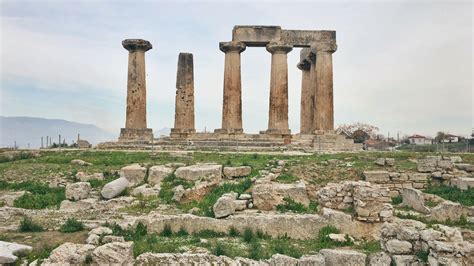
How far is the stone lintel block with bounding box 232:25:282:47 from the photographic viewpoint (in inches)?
1257

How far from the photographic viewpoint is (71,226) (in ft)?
37.8

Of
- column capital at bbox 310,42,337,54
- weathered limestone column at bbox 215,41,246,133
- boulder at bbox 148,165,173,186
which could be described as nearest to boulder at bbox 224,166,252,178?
boulder at bbox 148,165,173,186

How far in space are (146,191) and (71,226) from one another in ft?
14.8

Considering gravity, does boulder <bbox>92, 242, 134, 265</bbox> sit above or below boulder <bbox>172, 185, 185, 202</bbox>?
below

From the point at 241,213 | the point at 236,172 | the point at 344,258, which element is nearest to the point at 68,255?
the point at 241,213

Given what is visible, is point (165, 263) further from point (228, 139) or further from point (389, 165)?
point (228, 139)

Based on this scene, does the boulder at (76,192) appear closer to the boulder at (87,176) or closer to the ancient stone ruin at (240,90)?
the boulder at (87,176)

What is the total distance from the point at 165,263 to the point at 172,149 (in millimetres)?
19565

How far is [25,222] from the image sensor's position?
11.4m

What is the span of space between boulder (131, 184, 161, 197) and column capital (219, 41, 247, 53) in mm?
17967

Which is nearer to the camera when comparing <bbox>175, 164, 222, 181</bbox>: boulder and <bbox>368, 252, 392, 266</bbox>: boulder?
<bbox>368, 252, 392, 266</bbox>: boulder

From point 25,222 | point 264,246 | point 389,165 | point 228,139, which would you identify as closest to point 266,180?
point 264,246

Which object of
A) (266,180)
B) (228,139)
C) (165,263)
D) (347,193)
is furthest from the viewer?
(228,139)

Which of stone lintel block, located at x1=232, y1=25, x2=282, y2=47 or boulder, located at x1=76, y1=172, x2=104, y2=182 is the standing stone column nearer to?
stone lintel block, located at x1=232, y1=25, x2=282, y2=47
